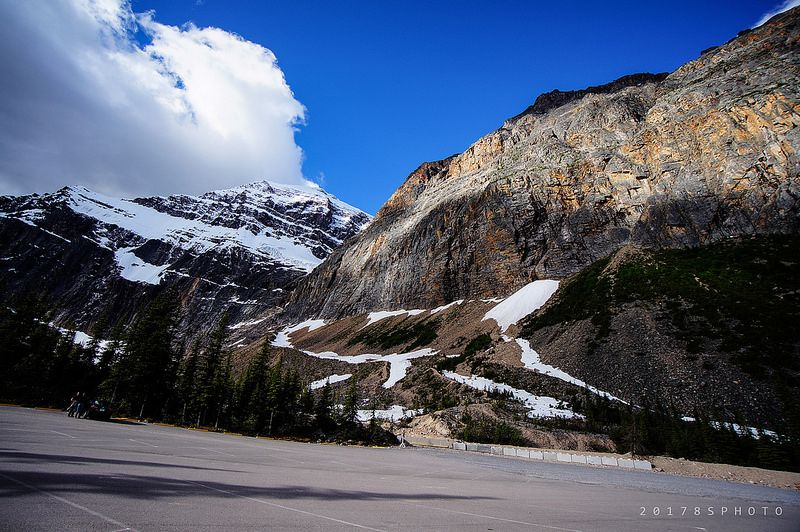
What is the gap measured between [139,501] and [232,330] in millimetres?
169362

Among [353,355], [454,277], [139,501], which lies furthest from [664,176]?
[139,501]

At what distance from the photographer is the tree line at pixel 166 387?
2997cm

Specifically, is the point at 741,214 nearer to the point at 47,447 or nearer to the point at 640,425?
the point at 640,425

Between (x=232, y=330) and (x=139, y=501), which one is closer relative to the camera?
(x=139, y=501)

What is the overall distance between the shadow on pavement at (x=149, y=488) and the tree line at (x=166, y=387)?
78.2ft

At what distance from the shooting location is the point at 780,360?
109 ft

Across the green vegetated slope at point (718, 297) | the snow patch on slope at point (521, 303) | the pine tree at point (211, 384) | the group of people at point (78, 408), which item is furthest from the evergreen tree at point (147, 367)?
the snow patch on slope at point (521, 303)

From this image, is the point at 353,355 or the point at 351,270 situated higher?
the point at 351,270

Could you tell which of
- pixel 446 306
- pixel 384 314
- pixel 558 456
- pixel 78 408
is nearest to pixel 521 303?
pixel 446 306

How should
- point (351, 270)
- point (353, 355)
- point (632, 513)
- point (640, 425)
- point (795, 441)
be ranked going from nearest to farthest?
point (632, 513), point (795, 441), point (640, 425), point (353, 355), point (351, 270)

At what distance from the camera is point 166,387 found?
33.7 m

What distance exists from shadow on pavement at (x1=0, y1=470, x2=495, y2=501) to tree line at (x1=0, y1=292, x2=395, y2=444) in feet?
78.2

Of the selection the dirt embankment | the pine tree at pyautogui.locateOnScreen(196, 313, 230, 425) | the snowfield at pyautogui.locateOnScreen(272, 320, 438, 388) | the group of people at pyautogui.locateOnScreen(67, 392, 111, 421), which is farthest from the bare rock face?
the group of people at pyautogui.locateOnScreen(67, 392, 111, 421)

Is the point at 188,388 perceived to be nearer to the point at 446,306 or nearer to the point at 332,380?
the point at 332,380
